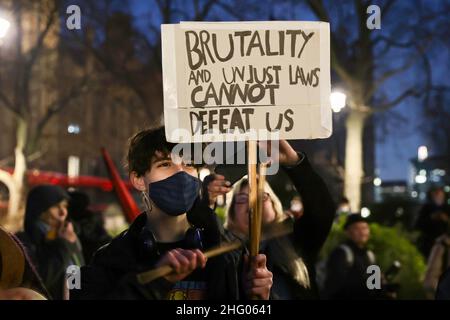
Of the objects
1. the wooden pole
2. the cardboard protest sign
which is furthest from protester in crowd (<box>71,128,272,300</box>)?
the cardboard protest sign

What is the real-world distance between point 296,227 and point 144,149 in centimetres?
108

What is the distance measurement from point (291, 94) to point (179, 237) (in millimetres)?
809

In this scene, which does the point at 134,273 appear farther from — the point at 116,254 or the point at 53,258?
the point at 53,258

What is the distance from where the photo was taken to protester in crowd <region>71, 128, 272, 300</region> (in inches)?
117

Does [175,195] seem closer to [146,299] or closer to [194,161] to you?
[194,161]

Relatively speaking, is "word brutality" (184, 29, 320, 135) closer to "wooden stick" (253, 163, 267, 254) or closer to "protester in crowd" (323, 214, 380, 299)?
"wooden stick" (253, 163, 267, 254)

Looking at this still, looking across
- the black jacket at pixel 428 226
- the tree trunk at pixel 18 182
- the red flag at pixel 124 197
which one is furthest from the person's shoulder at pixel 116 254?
the tree trunk at pixel 18 182

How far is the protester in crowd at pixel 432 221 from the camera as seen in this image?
10.4 metres

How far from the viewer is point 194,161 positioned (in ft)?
11.3

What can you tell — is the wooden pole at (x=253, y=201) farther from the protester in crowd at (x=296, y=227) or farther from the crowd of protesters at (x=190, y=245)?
the protester in crowd at (x=296, y=227)

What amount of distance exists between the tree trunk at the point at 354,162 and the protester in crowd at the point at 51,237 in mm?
9433

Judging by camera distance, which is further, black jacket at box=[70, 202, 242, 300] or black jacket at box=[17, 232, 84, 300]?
black jacket at box=[17, 232, 84, 300]

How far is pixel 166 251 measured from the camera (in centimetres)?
311

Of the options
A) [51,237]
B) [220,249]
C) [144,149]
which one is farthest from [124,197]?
[220,249]
